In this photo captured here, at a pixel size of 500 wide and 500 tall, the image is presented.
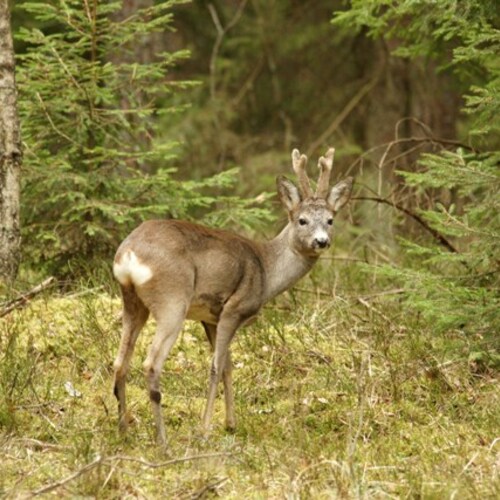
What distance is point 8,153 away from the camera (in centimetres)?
766

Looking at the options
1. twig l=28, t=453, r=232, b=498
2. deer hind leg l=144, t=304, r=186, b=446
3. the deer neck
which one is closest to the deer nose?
the deer neck

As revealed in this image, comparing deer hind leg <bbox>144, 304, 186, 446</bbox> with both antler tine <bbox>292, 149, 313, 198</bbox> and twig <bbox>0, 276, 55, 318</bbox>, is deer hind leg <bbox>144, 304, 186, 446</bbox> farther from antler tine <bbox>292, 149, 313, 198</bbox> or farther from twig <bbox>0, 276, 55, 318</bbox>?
twig <bbox>0, 276, 55, 318</bbox>

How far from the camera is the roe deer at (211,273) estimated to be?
6078 millimetres

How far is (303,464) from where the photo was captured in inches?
218

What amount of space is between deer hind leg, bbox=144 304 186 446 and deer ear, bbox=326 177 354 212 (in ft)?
5.14

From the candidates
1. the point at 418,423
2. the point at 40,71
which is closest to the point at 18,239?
the point at 40,71

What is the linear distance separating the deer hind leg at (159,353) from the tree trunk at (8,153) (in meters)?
2.15

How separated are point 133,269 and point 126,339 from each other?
19.0 inches

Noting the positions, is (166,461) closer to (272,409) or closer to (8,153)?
(272,409)

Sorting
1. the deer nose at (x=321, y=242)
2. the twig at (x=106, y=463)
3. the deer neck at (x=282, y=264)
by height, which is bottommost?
the twig at (x=106, y=463)

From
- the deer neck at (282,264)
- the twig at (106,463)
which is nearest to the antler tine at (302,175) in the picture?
the deer neck at (282,264)

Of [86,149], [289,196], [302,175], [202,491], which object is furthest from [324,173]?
[202,491]

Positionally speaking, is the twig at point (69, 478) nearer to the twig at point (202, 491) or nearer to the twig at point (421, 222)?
the twig at point (202, 491)

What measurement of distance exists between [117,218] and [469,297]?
8.97ft
